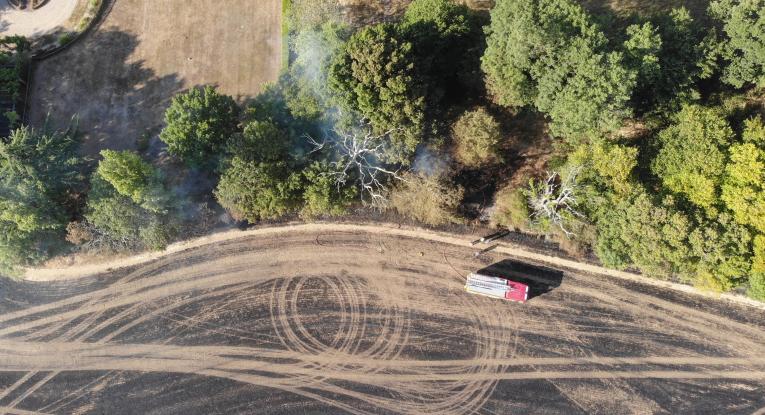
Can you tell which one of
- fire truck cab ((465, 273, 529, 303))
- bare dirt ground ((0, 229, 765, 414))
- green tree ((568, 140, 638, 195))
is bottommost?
bare dirt ground ((0, 229, 765, 414))

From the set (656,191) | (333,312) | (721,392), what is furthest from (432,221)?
(721,392)

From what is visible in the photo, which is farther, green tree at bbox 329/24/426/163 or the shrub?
green tree at bbox 329/24/426/163

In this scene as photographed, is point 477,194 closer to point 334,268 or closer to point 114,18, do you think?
point 334,268

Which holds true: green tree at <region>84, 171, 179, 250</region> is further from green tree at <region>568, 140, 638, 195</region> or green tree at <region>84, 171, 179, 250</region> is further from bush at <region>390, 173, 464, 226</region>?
green tree at <region>568, 140, 638, 195</region>

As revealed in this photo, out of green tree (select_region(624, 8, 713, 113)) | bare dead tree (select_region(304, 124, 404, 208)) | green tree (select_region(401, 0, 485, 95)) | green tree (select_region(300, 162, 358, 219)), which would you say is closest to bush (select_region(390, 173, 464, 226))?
bare dead tree (select_region(304, 124, 404, 208))

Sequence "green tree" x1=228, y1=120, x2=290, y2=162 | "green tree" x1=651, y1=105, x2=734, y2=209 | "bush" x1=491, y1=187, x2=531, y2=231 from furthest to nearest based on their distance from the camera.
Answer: "bush" x1=491, y1=187, x2=531, y2=231, "green tree" x1=228, y1=120, x2=290, y2=162, "green tree" x1=651, y1=105, x2=734, y2=209

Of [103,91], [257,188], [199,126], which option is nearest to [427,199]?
[257,188]

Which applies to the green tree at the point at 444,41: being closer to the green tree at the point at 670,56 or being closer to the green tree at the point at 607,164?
the green tree at the point at 607,164
